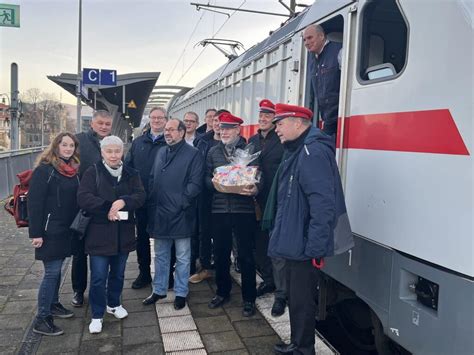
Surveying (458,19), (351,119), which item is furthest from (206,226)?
(458,19)

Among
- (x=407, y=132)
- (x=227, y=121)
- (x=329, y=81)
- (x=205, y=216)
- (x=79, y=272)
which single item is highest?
(x=329, y=81)

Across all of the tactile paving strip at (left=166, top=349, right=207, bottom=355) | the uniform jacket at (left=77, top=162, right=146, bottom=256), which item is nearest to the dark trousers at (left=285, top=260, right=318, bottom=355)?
the tactile paving strip at (left=166, top=349, right=207, bottom=355)

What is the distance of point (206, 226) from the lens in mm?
5176

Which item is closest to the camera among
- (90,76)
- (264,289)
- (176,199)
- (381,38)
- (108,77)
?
(381,38)

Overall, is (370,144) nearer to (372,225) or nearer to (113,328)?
(372,225)

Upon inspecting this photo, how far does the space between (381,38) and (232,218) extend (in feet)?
6.80

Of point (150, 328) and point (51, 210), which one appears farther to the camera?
point (150, 328)

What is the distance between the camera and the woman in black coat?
3807 millimetres

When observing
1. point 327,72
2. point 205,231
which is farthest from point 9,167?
point 327,72

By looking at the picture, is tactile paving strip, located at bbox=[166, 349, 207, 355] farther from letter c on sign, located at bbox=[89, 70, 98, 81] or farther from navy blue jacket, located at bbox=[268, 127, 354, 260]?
letter c on sign, located at bbox=[89, 70, 98, 81]

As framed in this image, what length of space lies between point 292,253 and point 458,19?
1.73m

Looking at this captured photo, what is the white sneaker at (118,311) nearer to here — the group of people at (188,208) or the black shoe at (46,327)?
the group of people at (188,208)

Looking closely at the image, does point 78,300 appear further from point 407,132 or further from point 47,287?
point 407,132

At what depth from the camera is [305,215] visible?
10.2ft
